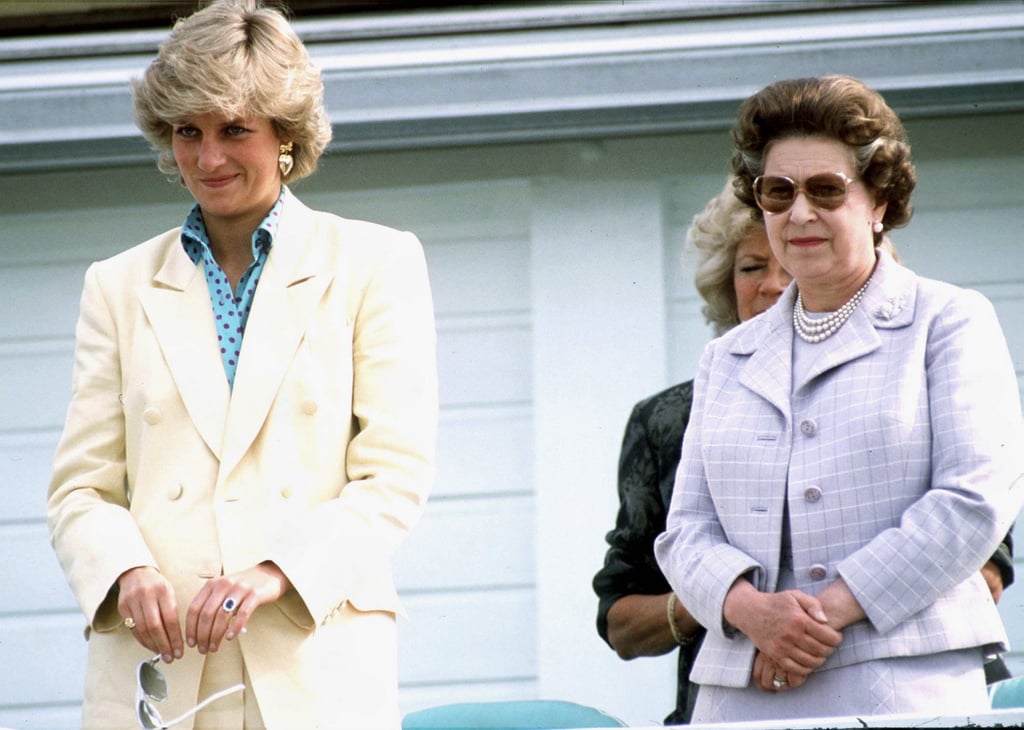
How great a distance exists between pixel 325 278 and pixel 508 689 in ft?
7.82

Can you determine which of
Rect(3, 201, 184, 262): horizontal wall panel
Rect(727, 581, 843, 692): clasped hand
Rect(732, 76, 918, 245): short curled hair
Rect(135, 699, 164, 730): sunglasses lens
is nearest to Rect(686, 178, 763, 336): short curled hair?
Rect(732, 76, 918, 245): short curled hair

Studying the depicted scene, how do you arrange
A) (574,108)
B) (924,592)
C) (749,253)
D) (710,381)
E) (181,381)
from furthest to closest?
(574,108) < (749,253) < (710,381) < (181,381) < (924,592)

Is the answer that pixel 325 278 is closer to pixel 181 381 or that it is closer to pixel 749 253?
pixel 181 381

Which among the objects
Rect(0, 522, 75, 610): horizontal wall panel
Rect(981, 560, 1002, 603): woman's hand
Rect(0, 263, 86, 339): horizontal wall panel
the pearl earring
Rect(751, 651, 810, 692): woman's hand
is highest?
Rect(0, 263, 86, 339): horizontal wall panel

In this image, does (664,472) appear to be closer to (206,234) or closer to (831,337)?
(831,337)

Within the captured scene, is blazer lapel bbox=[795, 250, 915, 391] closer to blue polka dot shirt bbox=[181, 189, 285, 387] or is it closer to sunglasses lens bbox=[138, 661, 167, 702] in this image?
blue polka dot shirt bbox=[181, 189, 285, 387]

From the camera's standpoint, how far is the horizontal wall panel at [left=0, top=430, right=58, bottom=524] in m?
5.22

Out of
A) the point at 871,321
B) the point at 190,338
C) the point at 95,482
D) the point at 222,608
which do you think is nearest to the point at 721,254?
the point at 871,321

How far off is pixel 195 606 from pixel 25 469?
2876 millimetres

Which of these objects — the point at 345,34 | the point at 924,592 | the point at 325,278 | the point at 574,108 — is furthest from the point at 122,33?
the point at 924,592

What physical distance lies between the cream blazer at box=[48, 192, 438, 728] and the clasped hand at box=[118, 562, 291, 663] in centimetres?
3

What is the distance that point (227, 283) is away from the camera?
2914mm

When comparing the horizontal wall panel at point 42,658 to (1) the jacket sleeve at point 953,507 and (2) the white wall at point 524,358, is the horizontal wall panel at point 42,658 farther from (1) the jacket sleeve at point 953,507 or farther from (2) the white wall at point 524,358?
(1) the jacket sleeve at point 953,507

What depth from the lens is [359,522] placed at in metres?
2.67
